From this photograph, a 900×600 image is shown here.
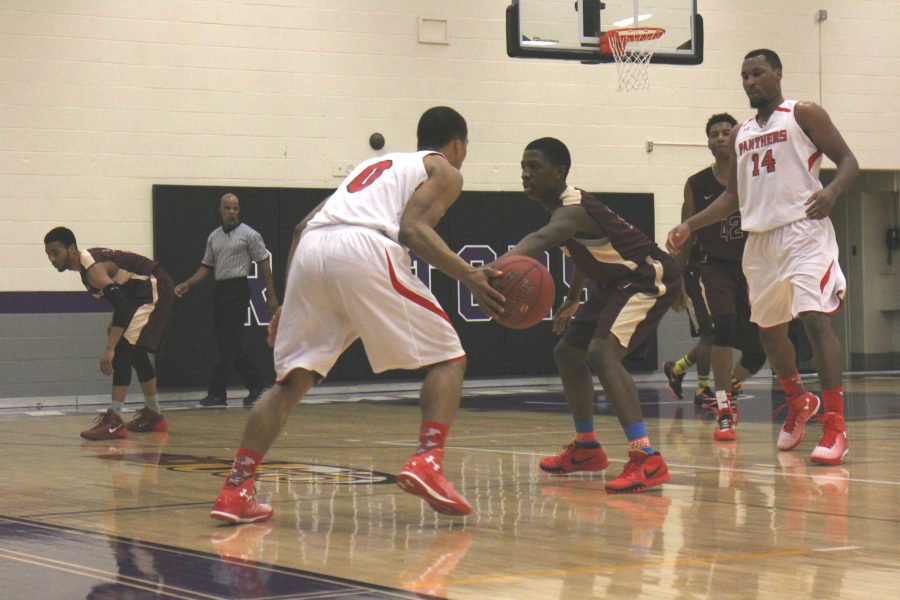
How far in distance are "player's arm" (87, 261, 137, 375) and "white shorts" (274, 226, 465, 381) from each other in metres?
4.37

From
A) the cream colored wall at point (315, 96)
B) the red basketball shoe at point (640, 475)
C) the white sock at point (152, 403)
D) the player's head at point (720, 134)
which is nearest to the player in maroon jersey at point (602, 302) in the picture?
the red basketball shoe at point (640, 475)

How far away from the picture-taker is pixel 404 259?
483 cm

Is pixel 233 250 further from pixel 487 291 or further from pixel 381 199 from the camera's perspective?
pixel 487 291

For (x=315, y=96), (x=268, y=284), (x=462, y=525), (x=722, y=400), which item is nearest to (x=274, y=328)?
(x=462, y=525)

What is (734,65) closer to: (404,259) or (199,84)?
(199,84)

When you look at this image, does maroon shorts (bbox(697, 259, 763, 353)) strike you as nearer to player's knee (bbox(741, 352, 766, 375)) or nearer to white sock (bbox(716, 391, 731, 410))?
white sock (bbox(716, 391, 731, 410))

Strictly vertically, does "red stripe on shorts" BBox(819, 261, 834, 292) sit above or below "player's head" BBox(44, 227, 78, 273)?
below

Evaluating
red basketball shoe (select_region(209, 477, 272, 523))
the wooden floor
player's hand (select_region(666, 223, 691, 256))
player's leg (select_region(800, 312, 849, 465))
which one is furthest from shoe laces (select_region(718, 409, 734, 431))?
red basketball shoe (select_region(209, 477, 272, 523))

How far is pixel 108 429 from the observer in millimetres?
8750

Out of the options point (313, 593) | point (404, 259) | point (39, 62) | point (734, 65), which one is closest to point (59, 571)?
point (313, 593)

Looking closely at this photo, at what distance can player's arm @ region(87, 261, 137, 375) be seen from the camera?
8969 mm

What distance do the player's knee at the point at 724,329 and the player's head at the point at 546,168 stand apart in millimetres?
2752

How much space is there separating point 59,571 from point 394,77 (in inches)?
424

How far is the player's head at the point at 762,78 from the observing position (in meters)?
6.78
